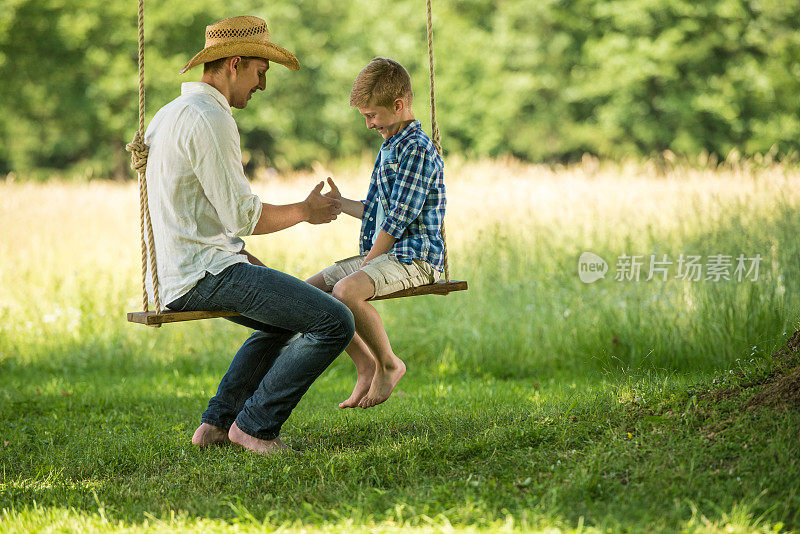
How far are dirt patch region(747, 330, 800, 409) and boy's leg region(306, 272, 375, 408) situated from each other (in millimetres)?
1704

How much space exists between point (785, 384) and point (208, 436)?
265 cm

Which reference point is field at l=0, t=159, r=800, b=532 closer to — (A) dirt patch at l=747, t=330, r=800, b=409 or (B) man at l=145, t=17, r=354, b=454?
(A) dirt patch at l=747, t=330, r=800, b=409

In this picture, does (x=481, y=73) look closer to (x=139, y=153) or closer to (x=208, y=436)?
(x=208, y=436)

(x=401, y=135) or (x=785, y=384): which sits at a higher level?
(x=401, y=135)

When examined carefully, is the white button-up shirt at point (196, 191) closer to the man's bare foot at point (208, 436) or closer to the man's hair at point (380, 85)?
the man's hair at point (380, 85)

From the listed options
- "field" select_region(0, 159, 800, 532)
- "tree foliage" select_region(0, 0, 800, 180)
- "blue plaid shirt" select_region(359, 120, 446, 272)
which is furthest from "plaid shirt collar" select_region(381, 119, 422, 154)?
"tree foliage" select_region(0, 0, 800, 180)

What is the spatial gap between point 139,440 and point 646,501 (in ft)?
8.89

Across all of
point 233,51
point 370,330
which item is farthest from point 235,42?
point 370,330

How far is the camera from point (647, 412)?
3.85m

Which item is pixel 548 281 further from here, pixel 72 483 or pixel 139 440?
pixel 72 483

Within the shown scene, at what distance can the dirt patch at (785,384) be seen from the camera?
3.48 meters

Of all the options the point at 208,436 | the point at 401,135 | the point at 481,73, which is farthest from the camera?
the point at 481,73

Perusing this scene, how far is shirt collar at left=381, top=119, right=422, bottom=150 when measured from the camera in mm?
4008

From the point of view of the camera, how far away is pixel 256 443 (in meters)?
3.92
